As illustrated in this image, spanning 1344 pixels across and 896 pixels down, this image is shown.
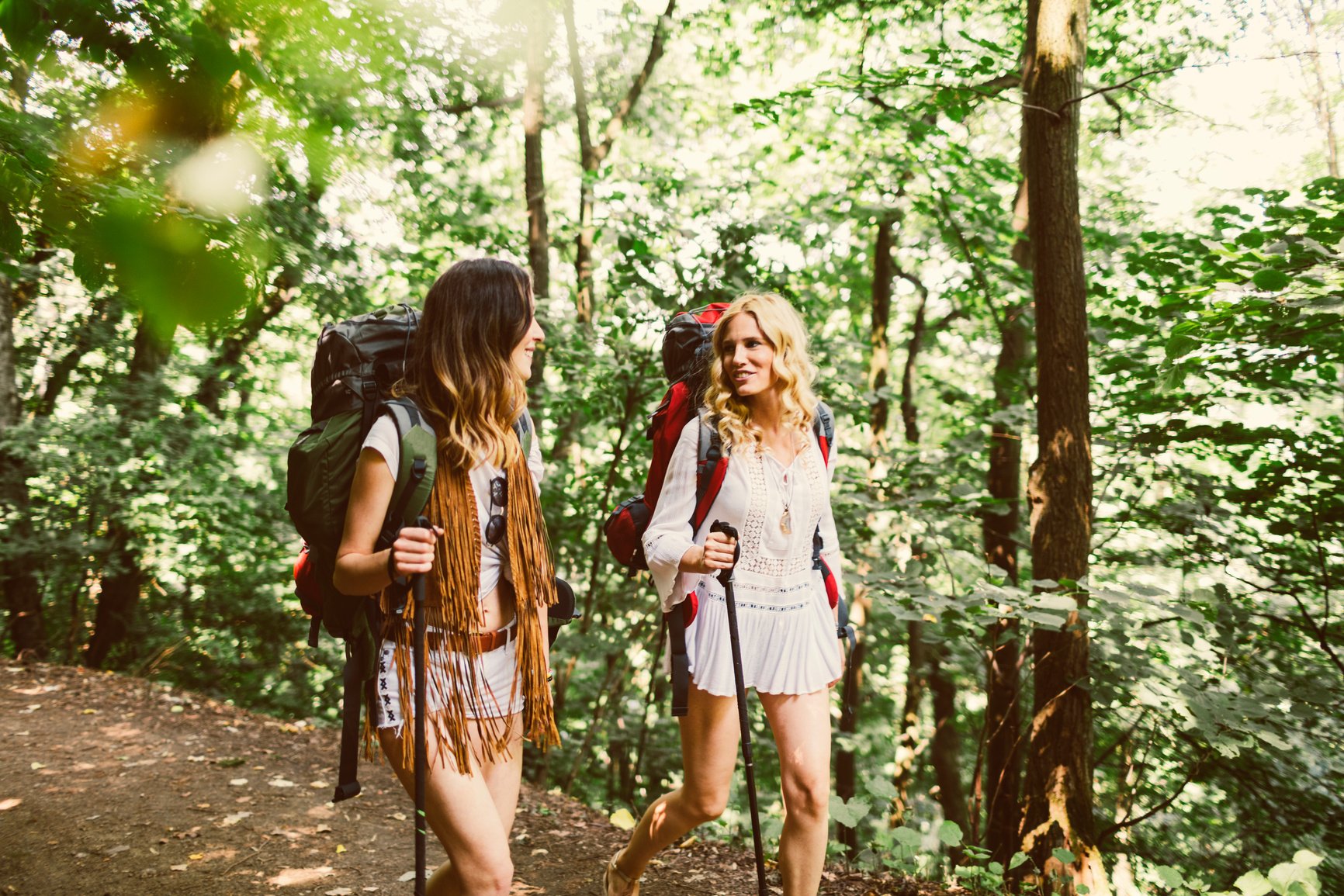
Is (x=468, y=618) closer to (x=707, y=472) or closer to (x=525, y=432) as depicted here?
(x=525, y=432)

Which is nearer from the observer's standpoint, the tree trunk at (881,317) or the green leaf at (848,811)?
the green leaf at (848,811)

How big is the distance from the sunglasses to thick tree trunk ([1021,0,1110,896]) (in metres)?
2.96

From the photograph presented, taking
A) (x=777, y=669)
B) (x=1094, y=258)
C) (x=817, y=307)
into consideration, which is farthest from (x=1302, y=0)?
(x=777, y=669)

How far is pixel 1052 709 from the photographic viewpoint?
4031 mm

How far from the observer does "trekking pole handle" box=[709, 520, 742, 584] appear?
255 centimetres

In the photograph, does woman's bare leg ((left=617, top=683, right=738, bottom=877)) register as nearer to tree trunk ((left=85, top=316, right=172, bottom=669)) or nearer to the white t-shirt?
the white t-shirt

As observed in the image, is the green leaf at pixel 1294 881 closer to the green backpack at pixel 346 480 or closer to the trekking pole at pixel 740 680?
the trekking pole at pixel 740 680

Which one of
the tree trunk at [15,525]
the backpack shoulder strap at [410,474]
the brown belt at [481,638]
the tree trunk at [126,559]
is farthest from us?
the tree trunk at [126,559]

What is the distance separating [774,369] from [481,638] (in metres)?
1.40

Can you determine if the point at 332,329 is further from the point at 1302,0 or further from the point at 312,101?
the point at 1302,0

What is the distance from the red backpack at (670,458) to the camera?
9.02 feet

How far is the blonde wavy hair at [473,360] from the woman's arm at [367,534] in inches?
8.0

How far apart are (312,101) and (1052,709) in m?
4.04

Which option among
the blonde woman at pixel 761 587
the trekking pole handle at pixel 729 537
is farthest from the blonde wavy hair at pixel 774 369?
the trekking pole handle at pixel 729 537
